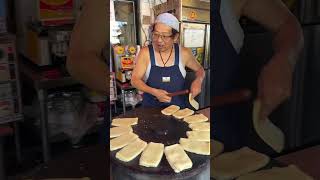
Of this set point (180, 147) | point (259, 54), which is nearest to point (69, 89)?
point (180, 147)

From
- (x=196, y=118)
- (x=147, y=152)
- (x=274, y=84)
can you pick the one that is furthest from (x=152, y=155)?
(x=274, y=84)

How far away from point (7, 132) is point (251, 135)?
76cm

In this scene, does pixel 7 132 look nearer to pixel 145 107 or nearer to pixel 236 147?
pixel 145 107

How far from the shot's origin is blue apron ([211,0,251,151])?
99cm

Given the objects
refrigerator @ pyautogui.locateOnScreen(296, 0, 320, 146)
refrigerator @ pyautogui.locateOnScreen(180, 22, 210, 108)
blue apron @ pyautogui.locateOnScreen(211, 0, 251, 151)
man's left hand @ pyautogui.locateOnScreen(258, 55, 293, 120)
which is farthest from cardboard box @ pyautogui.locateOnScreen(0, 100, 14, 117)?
refrigerator @ pyautogui.locateOnScreen(296, 0, 320, 146)

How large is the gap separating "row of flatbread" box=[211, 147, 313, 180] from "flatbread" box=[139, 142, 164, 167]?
0.37m

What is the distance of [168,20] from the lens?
68cm

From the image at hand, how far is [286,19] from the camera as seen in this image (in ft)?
3.69

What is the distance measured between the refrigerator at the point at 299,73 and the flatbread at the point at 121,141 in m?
0.47

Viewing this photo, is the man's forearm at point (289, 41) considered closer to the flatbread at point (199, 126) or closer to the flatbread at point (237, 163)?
the flatbread at point (237, 163)

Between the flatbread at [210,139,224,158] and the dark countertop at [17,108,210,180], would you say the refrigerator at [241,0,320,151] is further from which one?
the dark countertop at [17,108,210,180]

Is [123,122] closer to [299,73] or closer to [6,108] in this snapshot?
[6,108]

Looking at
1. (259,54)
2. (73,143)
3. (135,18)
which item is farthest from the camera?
(259,54)

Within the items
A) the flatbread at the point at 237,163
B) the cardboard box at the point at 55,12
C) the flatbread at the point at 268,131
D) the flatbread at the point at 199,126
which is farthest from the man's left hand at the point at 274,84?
the cardboard box at the point at 55,12
